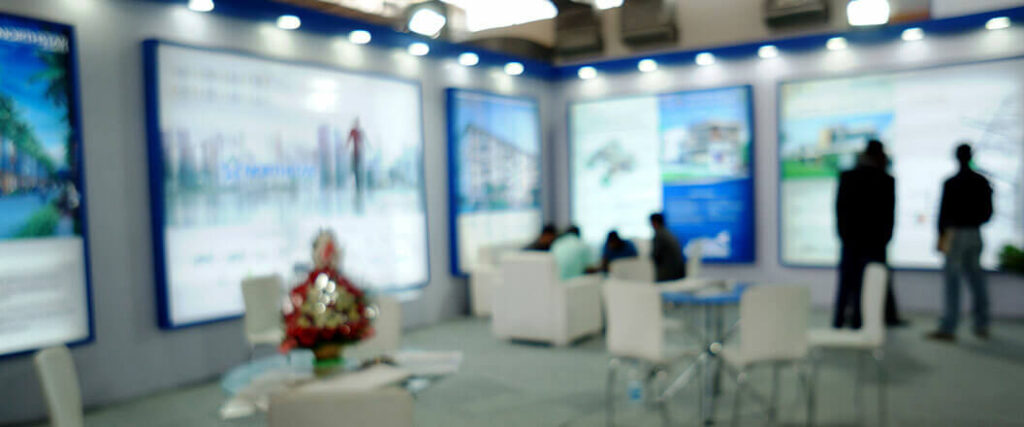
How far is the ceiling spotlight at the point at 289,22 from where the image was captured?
590cm

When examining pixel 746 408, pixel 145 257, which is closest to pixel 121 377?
pixel 145 257

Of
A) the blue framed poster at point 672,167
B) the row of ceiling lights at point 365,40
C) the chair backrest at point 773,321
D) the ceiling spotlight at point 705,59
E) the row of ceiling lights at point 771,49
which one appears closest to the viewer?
the chair backrest at point 773,321

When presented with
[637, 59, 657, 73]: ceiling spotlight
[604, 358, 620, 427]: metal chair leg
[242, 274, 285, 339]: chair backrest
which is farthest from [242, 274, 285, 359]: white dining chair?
[637, 59, 657, 73]: ceiling spotlight

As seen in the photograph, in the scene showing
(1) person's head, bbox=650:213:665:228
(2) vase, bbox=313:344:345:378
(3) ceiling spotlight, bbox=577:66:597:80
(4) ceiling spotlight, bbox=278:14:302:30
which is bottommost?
(2) vase, bbox=313:344:345:378

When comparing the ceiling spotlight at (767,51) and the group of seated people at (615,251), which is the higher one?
the ceiling spotlight at (767,51)

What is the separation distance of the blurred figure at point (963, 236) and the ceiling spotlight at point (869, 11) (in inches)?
55.3

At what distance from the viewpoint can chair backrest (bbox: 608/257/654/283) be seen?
17.3 feet

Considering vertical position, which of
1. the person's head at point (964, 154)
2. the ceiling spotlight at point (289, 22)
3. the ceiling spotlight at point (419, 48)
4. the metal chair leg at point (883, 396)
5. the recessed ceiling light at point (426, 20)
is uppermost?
the ceiling spotlight at point (419, 48)

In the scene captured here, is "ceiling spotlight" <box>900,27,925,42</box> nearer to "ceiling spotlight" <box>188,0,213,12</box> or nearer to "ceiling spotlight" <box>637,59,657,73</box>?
"ceiling spotlight" <box>637,59,657,73</box>

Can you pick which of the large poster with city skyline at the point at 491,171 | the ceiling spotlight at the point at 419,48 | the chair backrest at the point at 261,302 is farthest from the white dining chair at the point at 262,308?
the ceiling spotlight at the point at 419,48

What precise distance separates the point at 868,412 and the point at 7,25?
6.16m

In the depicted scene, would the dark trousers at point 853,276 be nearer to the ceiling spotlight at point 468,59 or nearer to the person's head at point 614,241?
the person's head at point 614,241

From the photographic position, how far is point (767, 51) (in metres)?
8.22

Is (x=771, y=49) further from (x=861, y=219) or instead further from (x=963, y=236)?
(x=963, y=236)
